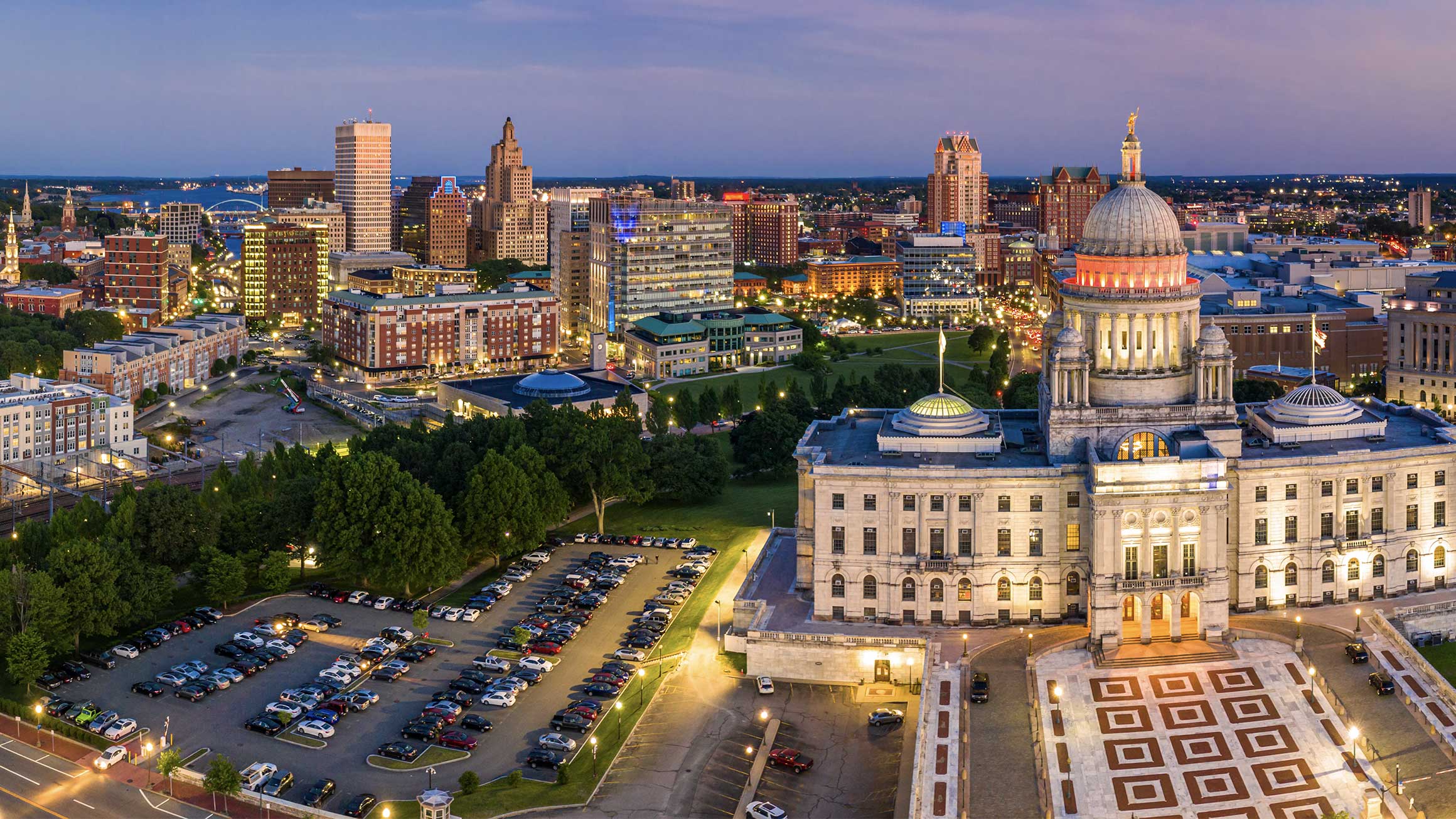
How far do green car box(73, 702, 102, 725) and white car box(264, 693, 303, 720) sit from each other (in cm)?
1004

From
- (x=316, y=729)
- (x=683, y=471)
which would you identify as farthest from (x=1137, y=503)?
(x=683, y=471)

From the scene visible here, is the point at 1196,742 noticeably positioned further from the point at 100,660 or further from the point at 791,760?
the point at 100,660

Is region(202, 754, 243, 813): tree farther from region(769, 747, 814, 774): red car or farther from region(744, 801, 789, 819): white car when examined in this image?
region(769, 747, 814, 774): red car

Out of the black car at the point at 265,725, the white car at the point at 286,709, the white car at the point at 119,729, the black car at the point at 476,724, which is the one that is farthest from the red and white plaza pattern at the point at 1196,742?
the white car at the point at 119,729

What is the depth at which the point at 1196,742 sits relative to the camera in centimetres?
7638

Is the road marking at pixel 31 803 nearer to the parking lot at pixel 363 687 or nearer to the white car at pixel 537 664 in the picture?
the parking lot at pixel 363 687

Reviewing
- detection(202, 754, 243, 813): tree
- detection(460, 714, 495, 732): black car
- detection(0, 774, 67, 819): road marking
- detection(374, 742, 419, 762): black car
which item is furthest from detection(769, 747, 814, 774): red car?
detection(0, 774, 67, 819): road marking

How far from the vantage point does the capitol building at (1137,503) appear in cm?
8988

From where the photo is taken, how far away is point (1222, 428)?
315 ft

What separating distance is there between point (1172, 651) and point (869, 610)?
63.7 ft

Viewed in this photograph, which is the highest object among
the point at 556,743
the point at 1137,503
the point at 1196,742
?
the point at 1137,503

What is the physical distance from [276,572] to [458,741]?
32159 millimetres

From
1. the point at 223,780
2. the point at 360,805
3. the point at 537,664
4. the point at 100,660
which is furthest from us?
the point at 100,660

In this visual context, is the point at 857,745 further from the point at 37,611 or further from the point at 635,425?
the point at 635,425
